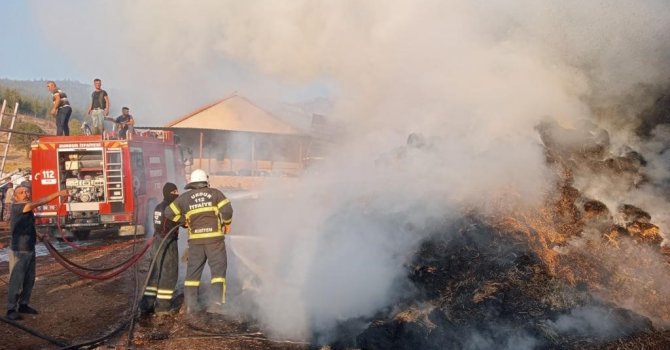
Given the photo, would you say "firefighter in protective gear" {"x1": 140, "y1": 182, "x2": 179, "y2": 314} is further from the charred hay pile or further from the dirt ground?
the charred hay pile

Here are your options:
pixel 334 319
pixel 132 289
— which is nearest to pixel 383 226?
pixel 334 319

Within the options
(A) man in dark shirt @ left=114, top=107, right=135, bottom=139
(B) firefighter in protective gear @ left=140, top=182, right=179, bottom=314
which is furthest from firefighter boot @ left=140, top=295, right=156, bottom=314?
(A) man in dark shirt @ left=114, top=107, right=135, bottom=139

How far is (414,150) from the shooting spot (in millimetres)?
7859

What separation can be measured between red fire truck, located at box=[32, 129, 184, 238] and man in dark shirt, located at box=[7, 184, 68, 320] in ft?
18.3

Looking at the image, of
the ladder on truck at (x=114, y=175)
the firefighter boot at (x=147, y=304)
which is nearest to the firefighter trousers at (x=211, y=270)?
the firefighter boot at (x=147, y=304)

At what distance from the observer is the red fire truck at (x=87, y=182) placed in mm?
12109

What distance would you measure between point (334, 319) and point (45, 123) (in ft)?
164

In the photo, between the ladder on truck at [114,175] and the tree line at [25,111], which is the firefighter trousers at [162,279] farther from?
the tree line at [25,111]

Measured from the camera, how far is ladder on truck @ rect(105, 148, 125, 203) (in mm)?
12211

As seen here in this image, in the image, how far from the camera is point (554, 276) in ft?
17.2

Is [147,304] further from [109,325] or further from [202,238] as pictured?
[202,238]

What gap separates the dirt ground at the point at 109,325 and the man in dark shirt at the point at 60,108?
18.5 feet

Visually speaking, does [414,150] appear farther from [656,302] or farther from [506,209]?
[656,302]

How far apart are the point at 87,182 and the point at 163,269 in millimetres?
6808
